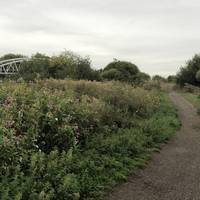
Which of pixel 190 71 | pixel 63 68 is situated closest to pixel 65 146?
pixel 63 68

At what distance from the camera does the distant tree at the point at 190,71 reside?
202 feet

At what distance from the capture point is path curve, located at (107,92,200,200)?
25.5ft

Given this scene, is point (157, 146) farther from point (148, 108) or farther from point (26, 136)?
point (148, 108)

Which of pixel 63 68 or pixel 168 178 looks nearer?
pixel 168 178

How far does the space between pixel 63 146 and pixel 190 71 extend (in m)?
54.7

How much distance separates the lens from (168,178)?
8.97 meters

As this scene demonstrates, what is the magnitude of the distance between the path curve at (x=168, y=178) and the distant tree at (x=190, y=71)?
164ft

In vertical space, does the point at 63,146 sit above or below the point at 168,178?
above

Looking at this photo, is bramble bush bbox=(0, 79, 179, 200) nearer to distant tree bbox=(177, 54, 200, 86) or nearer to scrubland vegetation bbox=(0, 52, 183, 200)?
Result: scrubland vegetation bbox=(0, 52, 183, 200)

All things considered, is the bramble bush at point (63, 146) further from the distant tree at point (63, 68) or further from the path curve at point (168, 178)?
the distant tree at point (63, 68)

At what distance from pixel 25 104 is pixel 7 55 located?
11371cm

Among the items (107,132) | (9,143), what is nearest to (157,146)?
(107,132)

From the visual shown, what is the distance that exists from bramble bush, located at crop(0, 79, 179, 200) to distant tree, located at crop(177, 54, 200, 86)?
48.3 m

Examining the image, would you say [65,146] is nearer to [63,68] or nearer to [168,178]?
[168,178]
